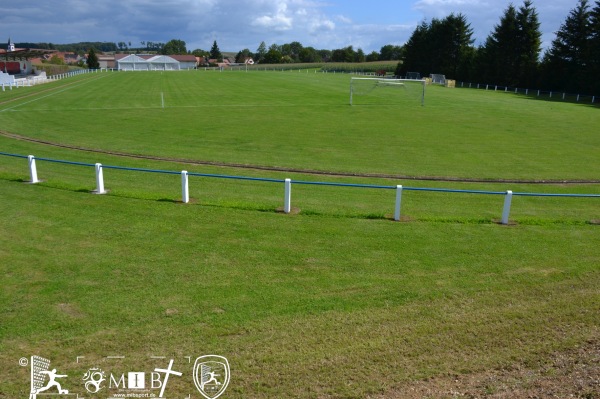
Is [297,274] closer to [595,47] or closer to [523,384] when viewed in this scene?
[523,384]

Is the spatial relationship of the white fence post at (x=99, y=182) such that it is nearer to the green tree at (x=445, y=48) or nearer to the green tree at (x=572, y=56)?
the green tree at (x=572, y=56)

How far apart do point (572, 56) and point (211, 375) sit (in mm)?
79421

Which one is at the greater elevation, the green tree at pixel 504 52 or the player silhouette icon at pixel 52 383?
the green tree at pixel 504 52

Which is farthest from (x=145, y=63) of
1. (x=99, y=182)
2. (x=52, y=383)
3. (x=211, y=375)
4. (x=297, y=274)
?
→ (x=211, y=375)

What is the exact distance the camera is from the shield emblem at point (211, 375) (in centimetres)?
639

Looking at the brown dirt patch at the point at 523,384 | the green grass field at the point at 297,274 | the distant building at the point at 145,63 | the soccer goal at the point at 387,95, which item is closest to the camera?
the brown dirt patch at the point at 523,384

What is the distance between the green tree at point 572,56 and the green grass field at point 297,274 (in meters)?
54.2

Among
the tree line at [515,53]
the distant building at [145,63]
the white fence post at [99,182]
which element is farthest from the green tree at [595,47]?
the distant building at [145,63]

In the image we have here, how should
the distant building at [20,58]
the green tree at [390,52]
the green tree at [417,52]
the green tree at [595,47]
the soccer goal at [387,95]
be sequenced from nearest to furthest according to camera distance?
the soccer goal at [387,95], the green tree at [595,47], the distant building at [20,58], the green tree at [417,52], the green tree at [390,52]

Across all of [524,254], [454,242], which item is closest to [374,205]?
[454,242]

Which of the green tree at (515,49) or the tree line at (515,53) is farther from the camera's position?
the green tree at (515,49)

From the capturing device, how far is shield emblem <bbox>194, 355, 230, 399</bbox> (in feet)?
21.0

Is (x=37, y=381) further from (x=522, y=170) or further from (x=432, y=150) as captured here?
(x=432, y=150)

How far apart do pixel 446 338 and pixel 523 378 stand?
1248 millimetres
